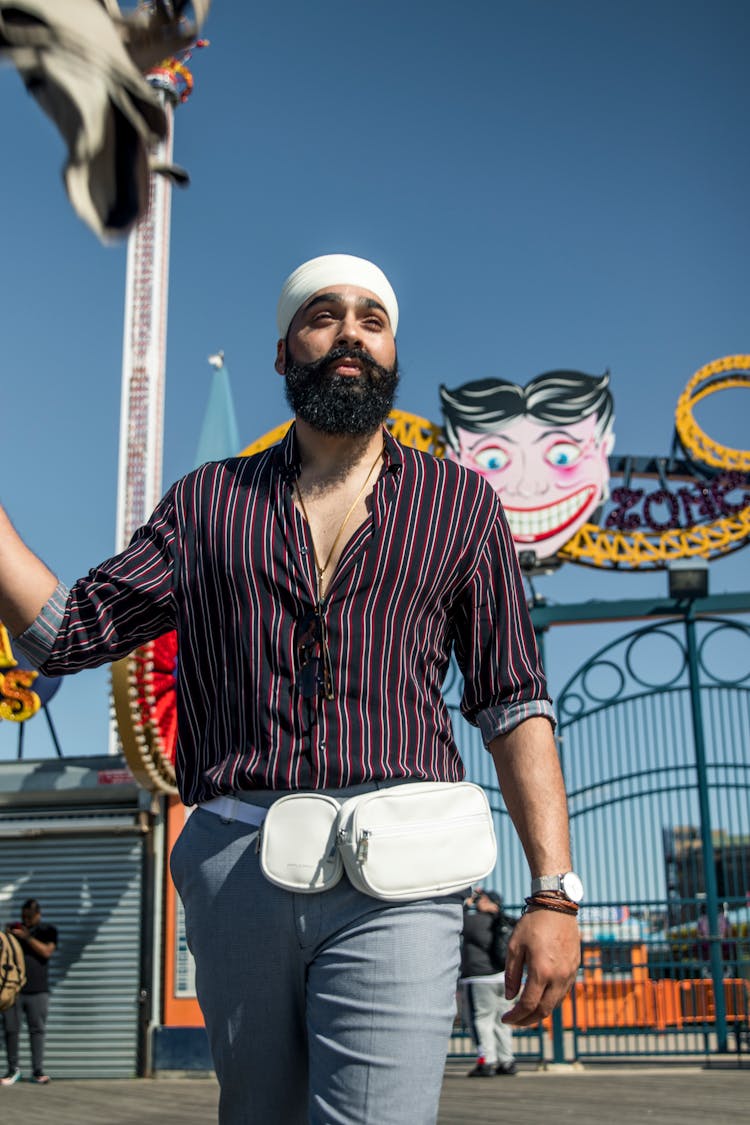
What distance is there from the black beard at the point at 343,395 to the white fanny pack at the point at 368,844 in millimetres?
690

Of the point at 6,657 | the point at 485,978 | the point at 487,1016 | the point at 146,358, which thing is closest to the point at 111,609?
the point at 485,978

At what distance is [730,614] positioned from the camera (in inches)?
474

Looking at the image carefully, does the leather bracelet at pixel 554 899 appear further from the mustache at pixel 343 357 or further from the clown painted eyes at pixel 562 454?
the clown painted eyes at pixel 562 454

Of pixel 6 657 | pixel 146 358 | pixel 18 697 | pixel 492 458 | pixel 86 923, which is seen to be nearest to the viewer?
pixel 86 923

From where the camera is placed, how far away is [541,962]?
1.93 m


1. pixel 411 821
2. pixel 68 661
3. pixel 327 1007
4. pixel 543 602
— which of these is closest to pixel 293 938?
pixel 327 1007

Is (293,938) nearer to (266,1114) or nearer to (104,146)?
(266,1114)

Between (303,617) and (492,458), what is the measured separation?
10.9 m

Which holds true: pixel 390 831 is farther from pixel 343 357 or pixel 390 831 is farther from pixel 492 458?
pixel 492 458

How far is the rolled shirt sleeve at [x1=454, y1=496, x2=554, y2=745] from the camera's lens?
7.07 feet

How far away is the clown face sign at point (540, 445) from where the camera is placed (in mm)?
12484

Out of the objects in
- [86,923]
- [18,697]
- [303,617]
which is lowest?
[86,923]

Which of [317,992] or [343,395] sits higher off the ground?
[343,395]

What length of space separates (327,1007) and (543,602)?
10.4m
